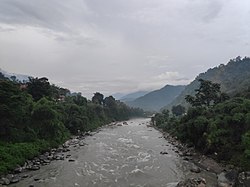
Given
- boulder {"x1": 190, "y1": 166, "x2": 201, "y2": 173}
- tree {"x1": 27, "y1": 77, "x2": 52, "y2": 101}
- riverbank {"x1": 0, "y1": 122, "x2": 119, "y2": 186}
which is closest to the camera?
riverbank {"x1": 0, "y1": 122, "x2": 119, "y2": 186}

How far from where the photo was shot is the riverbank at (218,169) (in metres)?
22.5

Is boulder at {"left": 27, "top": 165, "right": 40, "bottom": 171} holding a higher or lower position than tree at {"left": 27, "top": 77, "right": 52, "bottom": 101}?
lower

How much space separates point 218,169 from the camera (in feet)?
94.3

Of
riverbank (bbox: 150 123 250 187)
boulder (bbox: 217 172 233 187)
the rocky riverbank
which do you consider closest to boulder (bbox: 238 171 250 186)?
riverbank (bbox: 150 123 250 187)

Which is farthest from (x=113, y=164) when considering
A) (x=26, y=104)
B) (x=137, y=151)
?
(x=26, y=104)

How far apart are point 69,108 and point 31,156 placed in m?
27.3

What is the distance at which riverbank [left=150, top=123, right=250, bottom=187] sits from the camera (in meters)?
22.5

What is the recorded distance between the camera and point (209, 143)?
33656mm

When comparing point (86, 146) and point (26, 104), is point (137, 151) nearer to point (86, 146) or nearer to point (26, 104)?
point (86, 146)

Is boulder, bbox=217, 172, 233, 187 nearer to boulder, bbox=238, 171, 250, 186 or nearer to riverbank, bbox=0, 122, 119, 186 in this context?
boulder, bbox=238, 171, 250, 186

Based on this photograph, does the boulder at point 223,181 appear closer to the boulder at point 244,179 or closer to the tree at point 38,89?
the boulder at point 244,179

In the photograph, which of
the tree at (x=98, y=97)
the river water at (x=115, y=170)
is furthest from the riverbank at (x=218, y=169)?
the tree at (x=98, y=97)

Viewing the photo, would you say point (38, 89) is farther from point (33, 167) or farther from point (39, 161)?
point (33, 167)

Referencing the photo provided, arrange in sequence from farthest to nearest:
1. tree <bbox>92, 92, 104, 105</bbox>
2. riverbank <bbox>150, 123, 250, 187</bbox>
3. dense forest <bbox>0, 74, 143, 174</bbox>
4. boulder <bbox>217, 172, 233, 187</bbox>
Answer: tree <bbox>92, 92, 104, 105</bbox>, dense forest <bbox>0, 74, 143, 174</bbox>, boulder <bbox>217, 172, 233, 187</bbox>, riverbank <bbox>150, 123, 250, 187</bbox>
